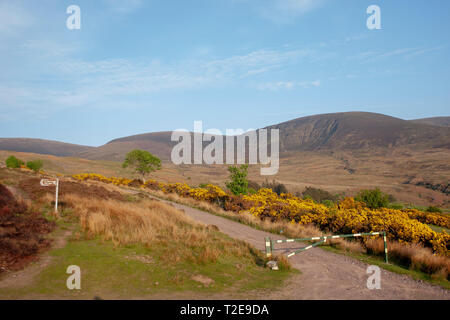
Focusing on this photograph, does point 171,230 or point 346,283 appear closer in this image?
point 346,283

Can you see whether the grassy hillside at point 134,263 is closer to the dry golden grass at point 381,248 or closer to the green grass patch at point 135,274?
the green grass patch at point 135,274

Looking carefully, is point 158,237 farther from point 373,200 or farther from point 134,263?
point 373,200

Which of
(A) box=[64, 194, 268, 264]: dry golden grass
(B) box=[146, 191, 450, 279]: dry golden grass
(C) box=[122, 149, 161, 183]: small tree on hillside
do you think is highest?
(C) box=[122, 149, 161, 183]: small tree on hillside

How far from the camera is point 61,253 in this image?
337 inches

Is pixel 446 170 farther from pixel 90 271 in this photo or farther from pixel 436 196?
pixel 90 271

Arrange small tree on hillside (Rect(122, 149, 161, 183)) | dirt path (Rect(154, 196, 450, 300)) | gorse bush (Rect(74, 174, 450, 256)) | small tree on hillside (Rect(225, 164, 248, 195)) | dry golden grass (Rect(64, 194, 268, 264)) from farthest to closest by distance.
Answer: small tree on hillside (Rect(122, 149, 161, 183)) → small tree on hillside (Rect(225, 164, 248, 195)) → gorse bush (Rect(74, 174, 450, 256)) → dry golden grass (Rect(64, 194, 268, 264)) → dirt path (Rect(154, 196, 450, 300))

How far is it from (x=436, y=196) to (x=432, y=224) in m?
51.1

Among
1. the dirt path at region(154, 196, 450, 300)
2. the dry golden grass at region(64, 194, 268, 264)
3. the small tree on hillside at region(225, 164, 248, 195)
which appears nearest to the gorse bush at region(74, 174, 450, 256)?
the small tree on hillside at region(225, 164, 248, 195)

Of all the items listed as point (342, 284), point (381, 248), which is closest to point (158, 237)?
point (342, 284)

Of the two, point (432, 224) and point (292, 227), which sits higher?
point (292, 227)

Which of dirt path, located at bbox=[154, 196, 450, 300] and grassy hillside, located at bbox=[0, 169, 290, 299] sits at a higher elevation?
grassy hillside, located at bbox=[0, 169, 290, 299]

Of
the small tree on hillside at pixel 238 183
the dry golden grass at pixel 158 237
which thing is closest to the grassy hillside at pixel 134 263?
the dry golden grass at pixel 158 237

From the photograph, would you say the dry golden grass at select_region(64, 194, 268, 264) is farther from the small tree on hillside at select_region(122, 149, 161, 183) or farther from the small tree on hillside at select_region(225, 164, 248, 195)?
the small tree on hillside at select_region(122, 149, 161, 183)
